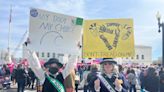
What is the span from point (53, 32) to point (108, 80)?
9.60 feet

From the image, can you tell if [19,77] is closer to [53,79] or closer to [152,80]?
[152,80]

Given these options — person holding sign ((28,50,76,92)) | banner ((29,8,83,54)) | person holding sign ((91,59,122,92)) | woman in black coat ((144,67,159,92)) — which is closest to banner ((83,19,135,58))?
woman in black coat ((144,67,159,92))

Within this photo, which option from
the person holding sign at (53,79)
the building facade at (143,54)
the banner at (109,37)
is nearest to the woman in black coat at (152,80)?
the banner at (109,37)

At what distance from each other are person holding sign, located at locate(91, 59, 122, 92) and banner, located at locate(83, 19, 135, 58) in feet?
16.4

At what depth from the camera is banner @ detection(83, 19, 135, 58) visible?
12039 millimetres

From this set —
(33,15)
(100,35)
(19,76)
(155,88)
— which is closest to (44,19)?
(33,15)

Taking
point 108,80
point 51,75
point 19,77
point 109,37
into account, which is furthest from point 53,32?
point 19,77

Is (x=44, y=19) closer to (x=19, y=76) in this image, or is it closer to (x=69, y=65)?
(x=69, y=65)

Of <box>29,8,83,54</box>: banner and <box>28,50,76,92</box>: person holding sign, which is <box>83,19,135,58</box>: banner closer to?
<box>29,8,83,54</box>: banner

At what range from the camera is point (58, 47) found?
9203 millimetres

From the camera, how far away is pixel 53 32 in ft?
30.7

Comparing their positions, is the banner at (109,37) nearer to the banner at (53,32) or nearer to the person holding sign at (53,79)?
the banner at (53,32)

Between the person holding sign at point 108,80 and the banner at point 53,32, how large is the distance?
2.29 metres

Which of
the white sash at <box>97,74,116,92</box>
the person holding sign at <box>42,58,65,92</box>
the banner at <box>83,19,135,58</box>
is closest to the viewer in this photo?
the white sash at <box>97,74,116,92</box>
